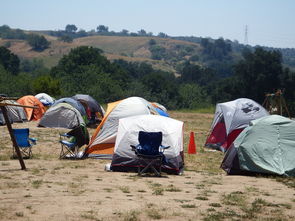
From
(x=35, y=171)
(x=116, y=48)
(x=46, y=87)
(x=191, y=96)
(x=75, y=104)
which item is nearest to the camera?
(x=35, y=171)

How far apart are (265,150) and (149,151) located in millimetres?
3000

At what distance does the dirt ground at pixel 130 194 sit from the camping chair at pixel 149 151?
1.06 feet

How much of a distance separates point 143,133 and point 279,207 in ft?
14.6

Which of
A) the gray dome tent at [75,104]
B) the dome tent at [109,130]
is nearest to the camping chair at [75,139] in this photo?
the dome tent at [109,130]

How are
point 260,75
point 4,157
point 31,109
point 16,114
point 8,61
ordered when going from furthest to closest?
point 8,61
point 260,75
point 31,109
point 16,114
point 4,157

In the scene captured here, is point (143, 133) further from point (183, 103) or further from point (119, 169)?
point (183, 103)

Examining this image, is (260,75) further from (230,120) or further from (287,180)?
(287,180)

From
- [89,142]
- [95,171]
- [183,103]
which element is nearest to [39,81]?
[183,103]

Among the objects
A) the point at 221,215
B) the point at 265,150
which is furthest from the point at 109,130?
the point at 221,215

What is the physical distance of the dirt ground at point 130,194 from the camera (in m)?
9.25

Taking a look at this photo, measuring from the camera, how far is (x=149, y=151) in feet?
44.4

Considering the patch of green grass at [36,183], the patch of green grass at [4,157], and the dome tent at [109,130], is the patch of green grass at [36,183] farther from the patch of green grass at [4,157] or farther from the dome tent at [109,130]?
the dome tent at [109,130]

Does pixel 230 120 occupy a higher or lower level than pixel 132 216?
lower

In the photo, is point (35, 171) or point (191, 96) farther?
point (191, 96)
